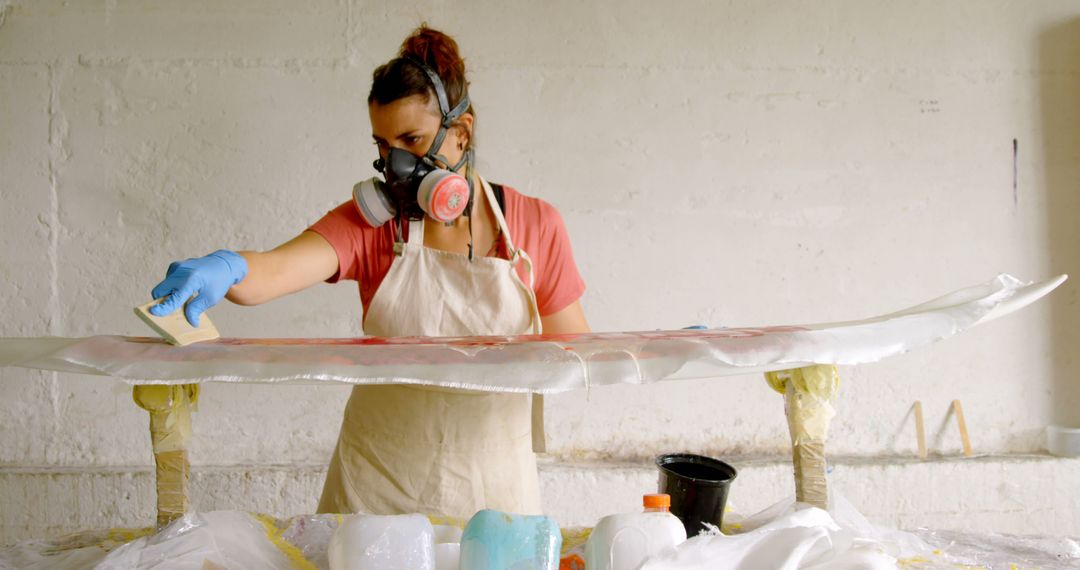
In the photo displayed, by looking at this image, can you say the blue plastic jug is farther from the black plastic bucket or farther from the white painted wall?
the white painted wall

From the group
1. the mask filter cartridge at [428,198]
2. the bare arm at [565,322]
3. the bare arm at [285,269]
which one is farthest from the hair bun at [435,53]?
the bare arm at [565,322]

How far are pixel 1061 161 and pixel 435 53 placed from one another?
116 inches

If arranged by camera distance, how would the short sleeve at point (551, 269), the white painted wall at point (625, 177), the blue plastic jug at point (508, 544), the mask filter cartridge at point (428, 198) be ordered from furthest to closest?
1. the white painted wall at point (625, 177)
2. the short sleeve at point (551, 269)
3. the mask filter cartridge at point (428, 198)
4. the blue plastic jug at point (508, 544)

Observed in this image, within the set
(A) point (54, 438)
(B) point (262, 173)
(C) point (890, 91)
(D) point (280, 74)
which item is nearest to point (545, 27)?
(D) point (280, 74)

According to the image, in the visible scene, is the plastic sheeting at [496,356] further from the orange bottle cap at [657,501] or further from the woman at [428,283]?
the woman at [428,283]

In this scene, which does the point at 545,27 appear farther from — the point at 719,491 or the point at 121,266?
the point at 719,491

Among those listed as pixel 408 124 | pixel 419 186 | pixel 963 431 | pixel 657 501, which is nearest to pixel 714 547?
pixel 657 501

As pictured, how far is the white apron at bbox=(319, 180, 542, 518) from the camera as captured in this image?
1945 millimetres

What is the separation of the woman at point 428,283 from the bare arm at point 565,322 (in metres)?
0.06

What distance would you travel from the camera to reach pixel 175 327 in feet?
4.81

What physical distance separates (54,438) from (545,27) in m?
2.61

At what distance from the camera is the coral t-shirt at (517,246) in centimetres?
197

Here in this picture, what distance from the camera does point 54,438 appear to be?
313 cm

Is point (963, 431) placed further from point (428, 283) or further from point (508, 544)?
point (508, 544)
